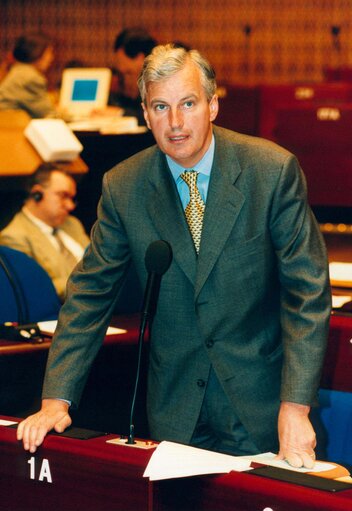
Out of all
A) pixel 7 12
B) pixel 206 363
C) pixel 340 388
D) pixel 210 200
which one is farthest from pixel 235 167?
pixel 7 12

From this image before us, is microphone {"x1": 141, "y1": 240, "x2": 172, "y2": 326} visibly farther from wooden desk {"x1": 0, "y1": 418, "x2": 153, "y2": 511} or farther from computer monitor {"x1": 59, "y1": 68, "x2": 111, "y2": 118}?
computer monitor {"x1": 59, "y1": 68, "x2": 111, "y2": 118}

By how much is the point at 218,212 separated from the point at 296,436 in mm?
527

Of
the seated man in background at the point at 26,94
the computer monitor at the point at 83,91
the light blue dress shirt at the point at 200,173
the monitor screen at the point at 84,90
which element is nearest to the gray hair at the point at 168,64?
the light blue dress shirt at the point at 200,173

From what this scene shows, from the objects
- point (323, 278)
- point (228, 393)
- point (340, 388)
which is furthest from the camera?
point (340, 388)

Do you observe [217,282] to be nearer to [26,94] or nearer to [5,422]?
[5,422]

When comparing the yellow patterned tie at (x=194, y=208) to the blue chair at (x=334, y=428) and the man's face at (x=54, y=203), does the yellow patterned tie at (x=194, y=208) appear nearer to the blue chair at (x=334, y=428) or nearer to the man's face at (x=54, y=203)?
the blue chair at (x=334, y=428)

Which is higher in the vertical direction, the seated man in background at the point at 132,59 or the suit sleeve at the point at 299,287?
the seated man in background at the point at 132,59

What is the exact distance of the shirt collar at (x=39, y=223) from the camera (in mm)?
5055

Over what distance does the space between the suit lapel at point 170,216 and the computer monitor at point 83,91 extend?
6.99 meters

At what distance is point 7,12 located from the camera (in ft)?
45.2

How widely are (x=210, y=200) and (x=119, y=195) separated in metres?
0.23

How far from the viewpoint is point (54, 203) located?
16.8 feet

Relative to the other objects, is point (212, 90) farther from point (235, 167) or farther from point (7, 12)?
point (7, 12)

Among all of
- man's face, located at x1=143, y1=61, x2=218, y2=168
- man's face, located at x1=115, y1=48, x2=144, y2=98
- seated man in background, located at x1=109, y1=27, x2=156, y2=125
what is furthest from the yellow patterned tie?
man's face, located at x1=115, y1=48, x2=144, y2=98
